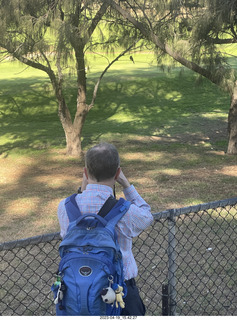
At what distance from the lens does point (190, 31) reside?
30.3 feet

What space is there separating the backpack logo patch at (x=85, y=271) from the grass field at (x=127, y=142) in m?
4.04

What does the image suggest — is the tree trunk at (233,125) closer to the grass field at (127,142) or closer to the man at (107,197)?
the grass field at (127,142)

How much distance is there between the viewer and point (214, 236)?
208 inches

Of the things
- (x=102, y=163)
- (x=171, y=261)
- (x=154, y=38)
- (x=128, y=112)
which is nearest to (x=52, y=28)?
(x=154, y=38)

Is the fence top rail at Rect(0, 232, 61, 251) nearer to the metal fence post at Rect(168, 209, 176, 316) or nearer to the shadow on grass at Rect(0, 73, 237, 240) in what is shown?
the metal fence post at Rect(168, 209, 176, 316)

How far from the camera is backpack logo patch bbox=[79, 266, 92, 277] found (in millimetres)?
1984

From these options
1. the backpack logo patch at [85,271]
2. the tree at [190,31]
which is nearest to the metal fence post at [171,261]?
the backpack logo patch at [85,271]

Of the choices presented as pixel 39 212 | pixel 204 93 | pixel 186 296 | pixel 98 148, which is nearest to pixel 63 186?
pixel 39 212

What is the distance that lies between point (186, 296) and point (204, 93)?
14.9m

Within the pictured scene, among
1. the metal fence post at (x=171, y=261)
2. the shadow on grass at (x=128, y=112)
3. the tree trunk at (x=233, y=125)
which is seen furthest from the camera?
the shadow on grass at (x=128, y=112)

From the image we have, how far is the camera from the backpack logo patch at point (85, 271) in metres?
1.98

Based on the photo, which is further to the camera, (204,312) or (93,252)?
(204,312)

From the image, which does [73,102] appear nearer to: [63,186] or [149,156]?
[149,156]

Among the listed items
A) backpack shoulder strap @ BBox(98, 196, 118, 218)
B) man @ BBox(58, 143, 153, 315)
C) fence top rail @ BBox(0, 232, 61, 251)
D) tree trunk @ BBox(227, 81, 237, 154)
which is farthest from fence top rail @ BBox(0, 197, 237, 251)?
tree trunk @ BBox(227, 81, 237, 154)
